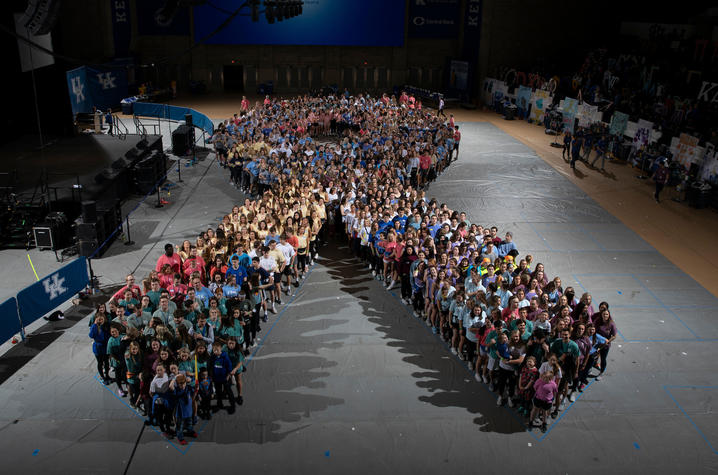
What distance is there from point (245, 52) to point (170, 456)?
39424mm

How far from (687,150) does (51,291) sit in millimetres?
22077

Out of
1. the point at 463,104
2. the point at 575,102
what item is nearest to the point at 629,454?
the point at 575,102

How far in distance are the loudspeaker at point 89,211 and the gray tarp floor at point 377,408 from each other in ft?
14.7

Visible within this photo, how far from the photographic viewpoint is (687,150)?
2142 cm

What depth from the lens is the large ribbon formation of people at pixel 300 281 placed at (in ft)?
27.0

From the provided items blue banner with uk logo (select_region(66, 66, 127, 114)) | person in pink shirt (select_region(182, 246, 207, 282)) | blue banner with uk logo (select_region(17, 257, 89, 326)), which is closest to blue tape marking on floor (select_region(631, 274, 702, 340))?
person in pink shirt (select_region(182, 246, 207, 282))

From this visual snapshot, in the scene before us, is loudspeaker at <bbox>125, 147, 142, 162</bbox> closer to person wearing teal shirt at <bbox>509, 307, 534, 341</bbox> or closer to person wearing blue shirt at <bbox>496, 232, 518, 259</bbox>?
person wearing blue shirt at <bbox>496, 232, 518, 259</bbox>

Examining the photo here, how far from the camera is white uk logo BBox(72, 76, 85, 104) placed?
25.2 m

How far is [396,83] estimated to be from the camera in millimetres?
43969

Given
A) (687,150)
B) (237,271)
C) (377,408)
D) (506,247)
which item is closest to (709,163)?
(687,150)

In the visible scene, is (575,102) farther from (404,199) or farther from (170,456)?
(170,456)

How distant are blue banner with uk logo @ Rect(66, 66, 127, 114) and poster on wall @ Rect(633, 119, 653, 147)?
83.2 ft

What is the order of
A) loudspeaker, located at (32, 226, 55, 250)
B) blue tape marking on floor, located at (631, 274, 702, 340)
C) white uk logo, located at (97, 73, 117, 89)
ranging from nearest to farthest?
blue tape marking on floor, located at (631, 274, 702, 340) → loudspeaker, located at (32, 226, 55, 250) → white uk logo, located at (97, 73, 117, 89)

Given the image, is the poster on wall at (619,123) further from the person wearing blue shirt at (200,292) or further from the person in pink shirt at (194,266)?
the person wearing blue shirt at (200,292)
